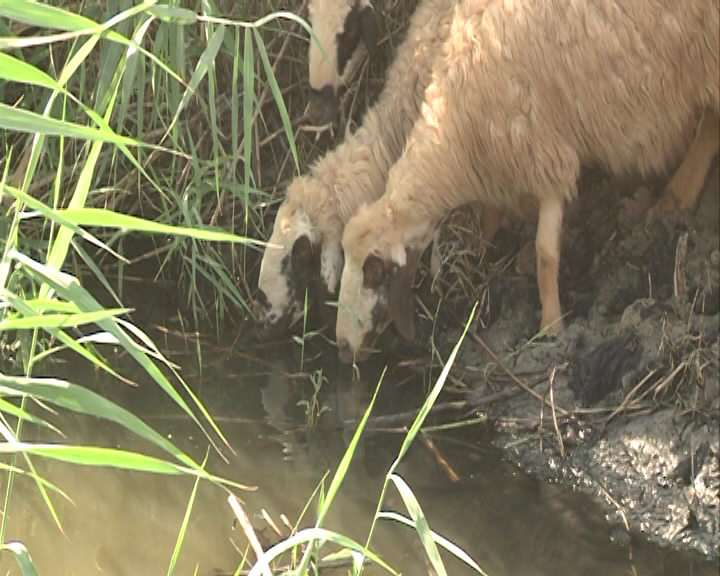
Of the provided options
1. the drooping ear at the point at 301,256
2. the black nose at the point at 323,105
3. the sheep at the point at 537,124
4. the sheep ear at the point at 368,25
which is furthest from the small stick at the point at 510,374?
the sheep ear at the point at 368,25

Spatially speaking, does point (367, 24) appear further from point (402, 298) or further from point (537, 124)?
point (402, 298)

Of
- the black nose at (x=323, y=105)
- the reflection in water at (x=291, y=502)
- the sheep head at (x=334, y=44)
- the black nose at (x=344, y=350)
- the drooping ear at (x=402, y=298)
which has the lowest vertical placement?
the reflection in water at (x=291, y=502)

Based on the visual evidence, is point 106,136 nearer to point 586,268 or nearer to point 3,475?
point 3,475

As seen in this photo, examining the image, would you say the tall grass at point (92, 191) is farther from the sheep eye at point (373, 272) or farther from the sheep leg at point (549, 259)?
the sheep leg at point (549, 259)

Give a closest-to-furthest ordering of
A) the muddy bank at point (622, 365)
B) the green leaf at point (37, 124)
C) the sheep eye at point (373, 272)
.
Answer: the green leaf at point (37, 124), the muddy bank at point (622, 365), the sheep eye at point (373, 272)

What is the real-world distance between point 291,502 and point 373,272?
864 millimetres

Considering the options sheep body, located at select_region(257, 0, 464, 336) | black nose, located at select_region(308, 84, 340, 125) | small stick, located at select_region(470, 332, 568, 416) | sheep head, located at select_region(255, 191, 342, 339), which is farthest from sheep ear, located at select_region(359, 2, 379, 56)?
small stick, located at select_region(470, 332, 568, 416)

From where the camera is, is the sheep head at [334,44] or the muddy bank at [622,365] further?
the sheep head at [334,44]

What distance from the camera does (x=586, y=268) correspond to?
3348 mm

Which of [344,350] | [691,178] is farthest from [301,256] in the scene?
[691,178]

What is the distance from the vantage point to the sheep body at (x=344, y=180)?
3.22 meters

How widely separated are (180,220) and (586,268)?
1.42 meters

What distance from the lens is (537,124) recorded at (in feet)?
9.58

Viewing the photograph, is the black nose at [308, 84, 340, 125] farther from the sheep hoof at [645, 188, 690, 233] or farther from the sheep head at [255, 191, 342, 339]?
the sheep hoof at [645, 188, 690, 233]
